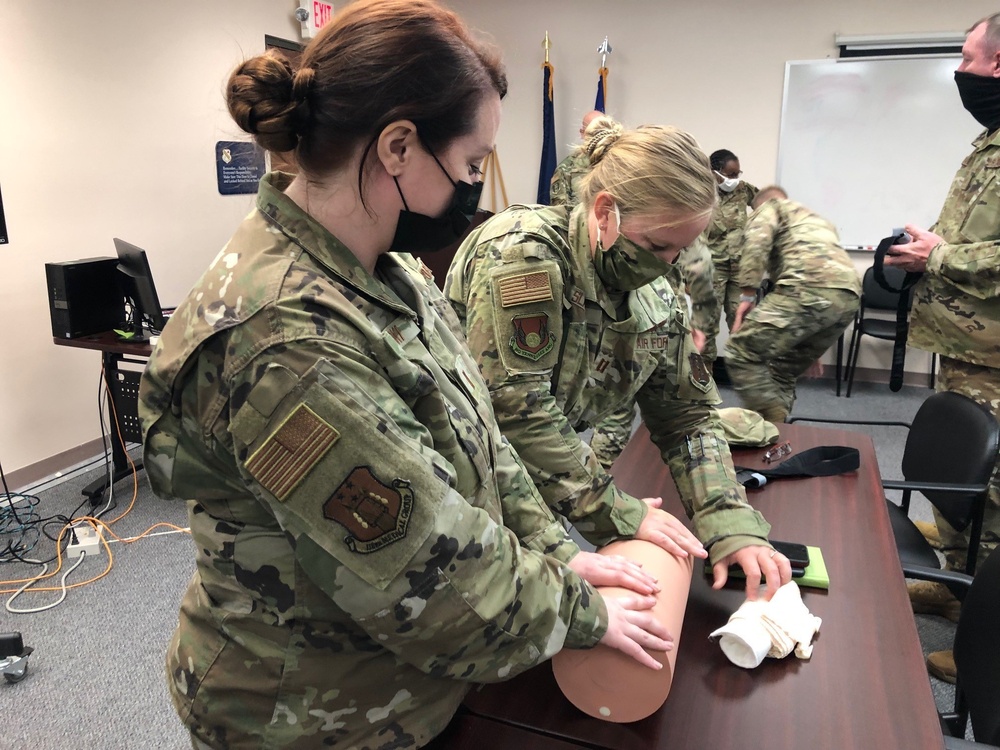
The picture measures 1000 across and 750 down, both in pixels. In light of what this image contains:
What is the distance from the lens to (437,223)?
A: 798mm

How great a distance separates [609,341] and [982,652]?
852 millimetres

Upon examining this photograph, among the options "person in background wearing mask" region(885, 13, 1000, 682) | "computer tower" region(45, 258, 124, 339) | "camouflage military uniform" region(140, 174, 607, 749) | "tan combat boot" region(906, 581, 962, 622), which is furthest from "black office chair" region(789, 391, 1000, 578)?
"computer tower" region(45, 258, 124, 339)

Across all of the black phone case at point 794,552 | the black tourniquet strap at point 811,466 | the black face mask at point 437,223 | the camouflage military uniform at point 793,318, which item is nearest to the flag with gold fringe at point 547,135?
the camouflage military uniform at point 793,318

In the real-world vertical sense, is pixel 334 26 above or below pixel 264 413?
above

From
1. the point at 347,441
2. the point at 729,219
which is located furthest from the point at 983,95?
the point at 729,219

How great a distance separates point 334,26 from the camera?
0.72 metres

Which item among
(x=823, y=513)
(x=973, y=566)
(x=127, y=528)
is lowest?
(x=127, y=528)

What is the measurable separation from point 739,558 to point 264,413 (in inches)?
33.1

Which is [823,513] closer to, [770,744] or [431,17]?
[770,744]

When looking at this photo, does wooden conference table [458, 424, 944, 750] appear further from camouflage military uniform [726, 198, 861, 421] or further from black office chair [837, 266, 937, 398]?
black office chair [837, 266, 937, 398]

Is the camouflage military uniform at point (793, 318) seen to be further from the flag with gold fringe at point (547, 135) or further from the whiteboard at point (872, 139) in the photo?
the flag with gold fringe at point (547, 135)

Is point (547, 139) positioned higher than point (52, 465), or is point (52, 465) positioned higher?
point (547, 139)

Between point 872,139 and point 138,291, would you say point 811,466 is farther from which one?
point 872,139

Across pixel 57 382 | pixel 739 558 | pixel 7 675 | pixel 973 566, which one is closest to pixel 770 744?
pixel 739 558
